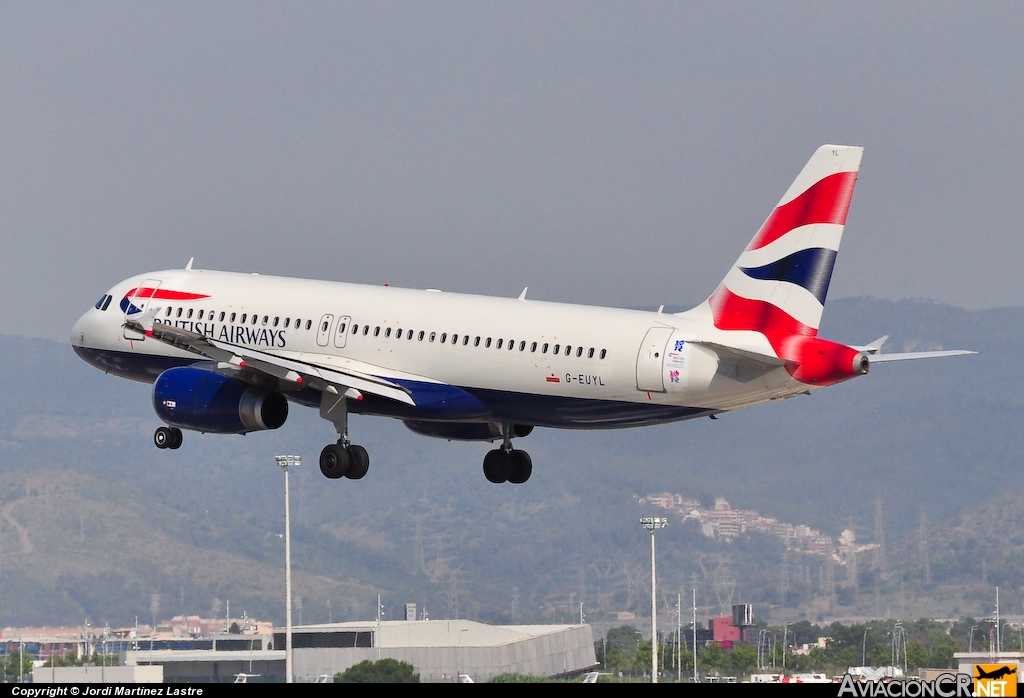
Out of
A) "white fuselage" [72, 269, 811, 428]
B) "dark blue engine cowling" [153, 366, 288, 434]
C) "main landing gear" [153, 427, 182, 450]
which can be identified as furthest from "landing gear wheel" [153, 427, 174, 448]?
"dark blue engine cowling" [153, 366, 288, 434]

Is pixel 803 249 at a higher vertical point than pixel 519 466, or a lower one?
higher

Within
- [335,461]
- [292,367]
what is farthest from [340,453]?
[292,367]

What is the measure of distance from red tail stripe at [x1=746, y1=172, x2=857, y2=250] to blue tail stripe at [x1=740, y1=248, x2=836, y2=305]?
79 centimetres

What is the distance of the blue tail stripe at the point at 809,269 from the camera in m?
48.9

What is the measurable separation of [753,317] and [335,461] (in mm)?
14258

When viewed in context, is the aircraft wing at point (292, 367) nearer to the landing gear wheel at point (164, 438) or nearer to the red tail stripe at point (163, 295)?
the red tail stripe at point (163, 295)

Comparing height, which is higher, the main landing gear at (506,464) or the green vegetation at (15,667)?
the main landing gear at (506,464)

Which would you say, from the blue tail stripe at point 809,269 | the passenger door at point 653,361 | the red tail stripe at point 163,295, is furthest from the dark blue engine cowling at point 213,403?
the blue tail stripe at point 809,269

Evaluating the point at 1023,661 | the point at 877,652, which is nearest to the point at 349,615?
the point at 877,652

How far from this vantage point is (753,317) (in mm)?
49375

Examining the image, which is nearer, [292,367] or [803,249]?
[803,249]

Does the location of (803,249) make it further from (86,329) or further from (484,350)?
(86,329)

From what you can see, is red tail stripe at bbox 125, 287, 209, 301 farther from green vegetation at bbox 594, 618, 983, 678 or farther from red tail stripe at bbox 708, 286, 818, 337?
green vegetation at bbox 594, 618, 983, 678

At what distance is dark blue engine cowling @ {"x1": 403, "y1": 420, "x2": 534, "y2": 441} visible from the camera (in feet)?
190
